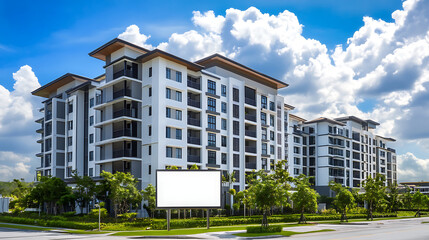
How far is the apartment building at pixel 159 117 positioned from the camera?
185ft

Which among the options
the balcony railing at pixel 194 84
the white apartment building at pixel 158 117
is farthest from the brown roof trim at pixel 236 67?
the balcony railing at pixel 194 84

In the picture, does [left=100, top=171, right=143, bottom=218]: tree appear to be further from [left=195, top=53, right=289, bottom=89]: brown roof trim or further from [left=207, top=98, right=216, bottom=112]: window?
[left=195, top=53, right=289, bottom=89]: brown roof trim

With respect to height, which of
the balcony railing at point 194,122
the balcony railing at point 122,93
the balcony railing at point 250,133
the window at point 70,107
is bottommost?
the balcony railing at point 250,133

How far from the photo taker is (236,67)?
69812 millimetres

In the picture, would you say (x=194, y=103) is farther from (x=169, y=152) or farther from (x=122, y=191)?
(x=122, y=191)

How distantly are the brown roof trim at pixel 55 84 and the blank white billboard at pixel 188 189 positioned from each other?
147 ft

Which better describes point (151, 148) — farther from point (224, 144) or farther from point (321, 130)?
point (321, 130)

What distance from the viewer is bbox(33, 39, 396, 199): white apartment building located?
56.5 meters

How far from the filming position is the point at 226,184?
64562 mm

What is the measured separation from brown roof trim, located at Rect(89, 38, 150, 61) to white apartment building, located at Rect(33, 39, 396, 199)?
0.47 feet

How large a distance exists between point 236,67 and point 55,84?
111 feet

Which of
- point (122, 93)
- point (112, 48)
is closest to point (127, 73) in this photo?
point (122, 93)

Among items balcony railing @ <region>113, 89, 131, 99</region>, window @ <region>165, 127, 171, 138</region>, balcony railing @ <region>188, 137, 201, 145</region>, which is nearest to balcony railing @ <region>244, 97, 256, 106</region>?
balcony railing @ <region>188, 137, 201, 145</region>

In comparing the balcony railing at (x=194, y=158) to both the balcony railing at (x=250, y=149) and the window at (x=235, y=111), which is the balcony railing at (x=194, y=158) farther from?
the balcony railing at (x=250, y=149)
